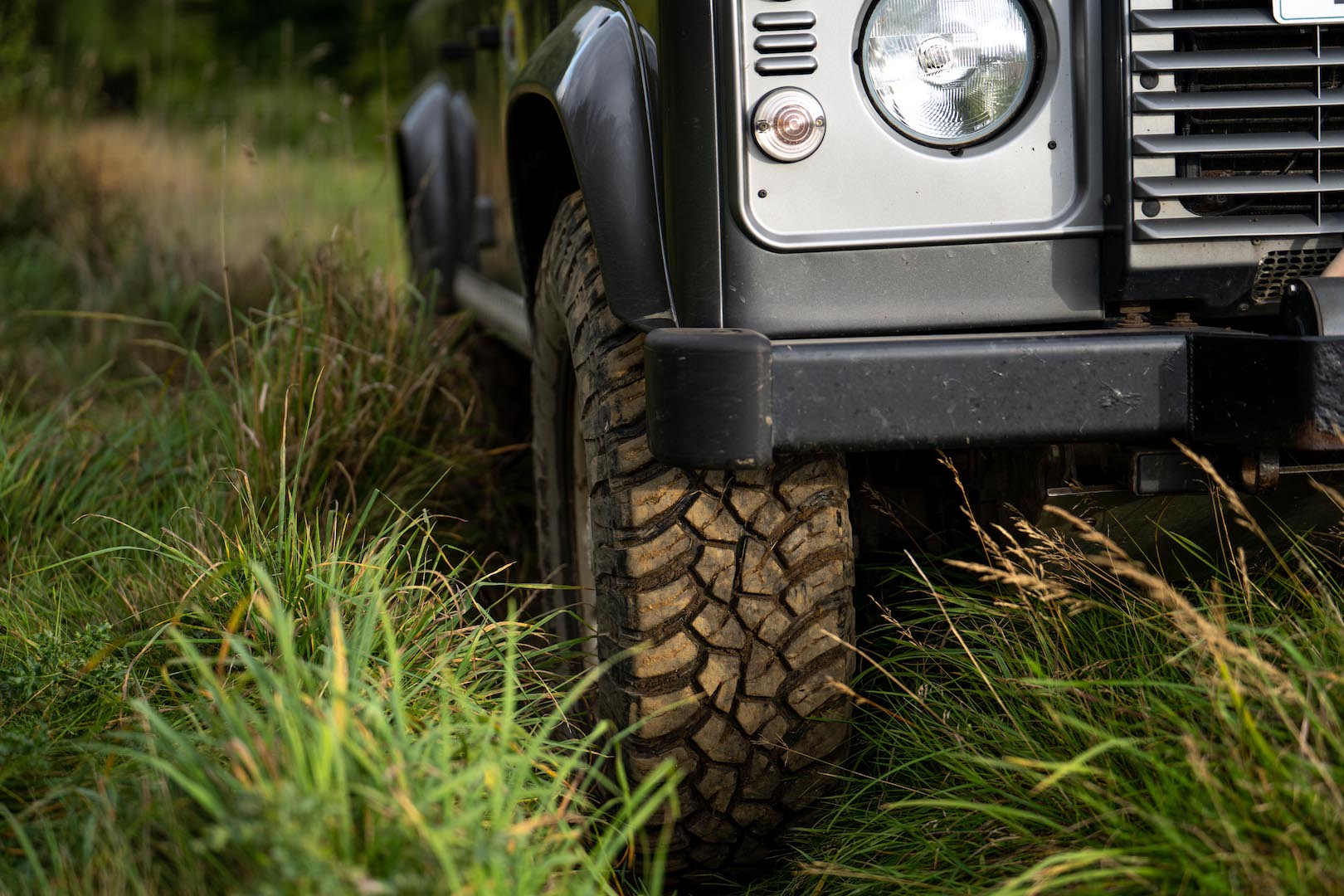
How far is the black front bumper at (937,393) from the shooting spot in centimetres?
157

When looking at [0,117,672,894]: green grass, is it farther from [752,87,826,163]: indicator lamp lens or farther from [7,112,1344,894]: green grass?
[752,87,826,163]: indicator lamp lens

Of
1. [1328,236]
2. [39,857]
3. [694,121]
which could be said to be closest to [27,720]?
[39,857]

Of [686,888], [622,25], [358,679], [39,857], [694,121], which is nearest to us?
[39,857]

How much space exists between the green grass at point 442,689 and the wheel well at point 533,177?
598 mm

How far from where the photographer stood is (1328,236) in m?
1.69

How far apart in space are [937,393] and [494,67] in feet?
6.58

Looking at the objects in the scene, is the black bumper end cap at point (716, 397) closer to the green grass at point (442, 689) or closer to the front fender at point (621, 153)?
the front fender at point (621, 153)

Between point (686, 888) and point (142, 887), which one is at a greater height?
point (142, 887)

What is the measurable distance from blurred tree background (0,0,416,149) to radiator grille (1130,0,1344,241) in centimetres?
376

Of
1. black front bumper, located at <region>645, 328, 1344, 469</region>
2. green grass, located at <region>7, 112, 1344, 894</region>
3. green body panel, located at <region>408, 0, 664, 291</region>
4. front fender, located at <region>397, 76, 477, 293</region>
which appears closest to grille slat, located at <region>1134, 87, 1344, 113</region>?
black front bumper, located at <region>645, 328, 1344, 469</region>

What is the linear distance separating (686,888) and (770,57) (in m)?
1.26

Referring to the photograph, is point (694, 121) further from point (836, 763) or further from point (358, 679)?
point (836, 763)

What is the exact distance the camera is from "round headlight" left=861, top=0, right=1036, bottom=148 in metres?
1.65

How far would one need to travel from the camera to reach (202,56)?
14.2 m
